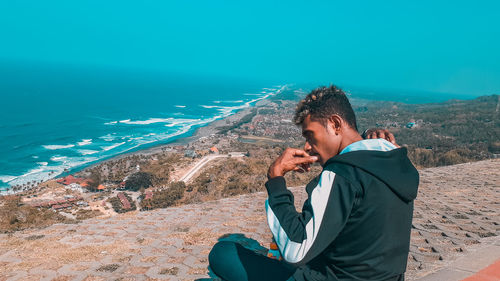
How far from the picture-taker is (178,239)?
4777mm

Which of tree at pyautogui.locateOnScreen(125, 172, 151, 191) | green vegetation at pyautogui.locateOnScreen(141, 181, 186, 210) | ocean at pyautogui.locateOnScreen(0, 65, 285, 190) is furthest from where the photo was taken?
ocean at pyautogui.locateOnScreen(0, 65, 285, 190)

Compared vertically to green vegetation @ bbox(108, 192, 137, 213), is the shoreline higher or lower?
lower

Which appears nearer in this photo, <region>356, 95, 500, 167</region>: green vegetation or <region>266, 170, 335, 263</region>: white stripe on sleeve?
<region>266, 170, 335, 263</region>: white stripe on sleeve

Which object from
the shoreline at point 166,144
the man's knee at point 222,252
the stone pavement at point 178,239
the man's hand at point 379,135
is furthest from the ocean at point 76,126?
the man's hand at point 379,135

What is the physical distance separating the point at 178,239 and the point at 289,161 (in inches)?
141

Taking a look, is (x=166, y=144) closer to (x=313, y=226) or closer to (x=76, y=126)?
(x=76, y=126)

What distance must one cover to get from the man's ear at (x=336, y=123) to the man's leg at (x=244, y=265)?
870mm

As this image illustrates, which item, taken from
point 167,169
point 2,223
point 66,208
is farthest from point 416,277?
point 167,169

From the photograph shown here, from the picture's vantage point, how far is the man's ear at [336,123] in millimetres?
1690

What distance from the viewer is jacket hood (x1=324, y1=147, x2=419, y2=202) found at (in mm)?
1416

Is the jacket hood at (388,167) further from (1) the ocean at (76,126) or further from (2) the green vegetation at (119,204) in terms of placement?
(1) the ocean at (76,126)

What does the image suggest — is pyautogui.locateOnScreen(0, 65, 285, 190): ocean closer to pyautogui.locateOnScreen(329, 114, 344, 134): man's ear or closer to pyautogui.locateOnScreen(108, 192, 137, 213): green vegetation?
pyautogui.locateOnScreen(108, 192, 137, 213): green vegetation

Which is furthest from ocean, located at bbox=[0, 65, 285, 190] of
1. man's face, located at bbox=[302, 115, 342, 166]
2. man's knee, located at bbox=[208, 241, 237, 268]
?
man's face, located at bbox=[302, 115, 342, 166]

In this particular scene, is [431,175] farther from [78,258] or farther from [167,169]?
[167,169]
